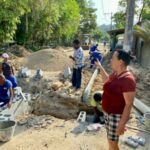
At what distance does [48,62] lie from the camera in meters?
17.8

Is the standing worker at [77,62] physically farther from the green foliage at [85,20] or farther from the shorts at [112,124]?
the green foliage at [85,20]

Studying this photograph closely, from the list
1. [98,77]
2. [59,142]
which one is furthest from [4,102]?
[98,77]

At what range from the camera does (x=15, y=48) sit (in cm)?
2783

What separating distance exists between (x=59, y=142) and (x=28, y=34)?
1150 inches

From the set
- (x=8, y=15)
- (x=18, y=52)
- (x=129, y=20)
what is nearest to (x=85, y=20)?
(x=18, y=52)

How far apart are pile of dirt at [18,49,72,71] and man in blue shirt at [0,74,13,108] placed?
9.72 m

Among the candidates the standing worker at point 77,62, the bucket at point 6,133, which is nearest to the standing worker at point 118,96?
the bucket at point 6,133

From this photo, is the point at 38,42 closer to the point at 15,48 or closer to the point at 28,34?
the point at 28,34

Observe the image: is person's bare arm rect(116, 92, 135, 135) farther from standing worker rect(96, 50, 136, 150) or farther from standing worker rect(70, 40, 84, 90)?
standing worker rect(70, 40, 84, 90)

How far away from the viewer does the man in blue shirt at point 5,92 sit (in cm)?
683

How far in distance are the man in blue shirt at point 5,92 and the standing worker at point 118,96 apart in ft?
11.1

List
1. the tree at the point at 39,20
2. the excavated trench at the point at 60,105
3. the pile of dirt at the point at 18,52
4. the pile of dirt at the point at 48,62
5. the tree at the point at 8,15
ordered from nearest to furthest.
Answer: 1. the excavated trench at the point at 60,105
2. the pile of dirt at the point at 48,62
3. the tree at the point at 8,15
4. the pile of dirt at the point at 18,52
5. the tree at the point at 39,20

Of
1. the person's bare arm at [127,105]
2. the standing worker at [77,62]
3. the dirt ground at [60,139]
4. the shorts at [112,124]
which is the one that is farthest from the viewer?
the standing worker at [77,62]

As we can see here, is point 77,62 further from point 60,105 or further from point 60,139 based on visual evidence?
point 60,139
